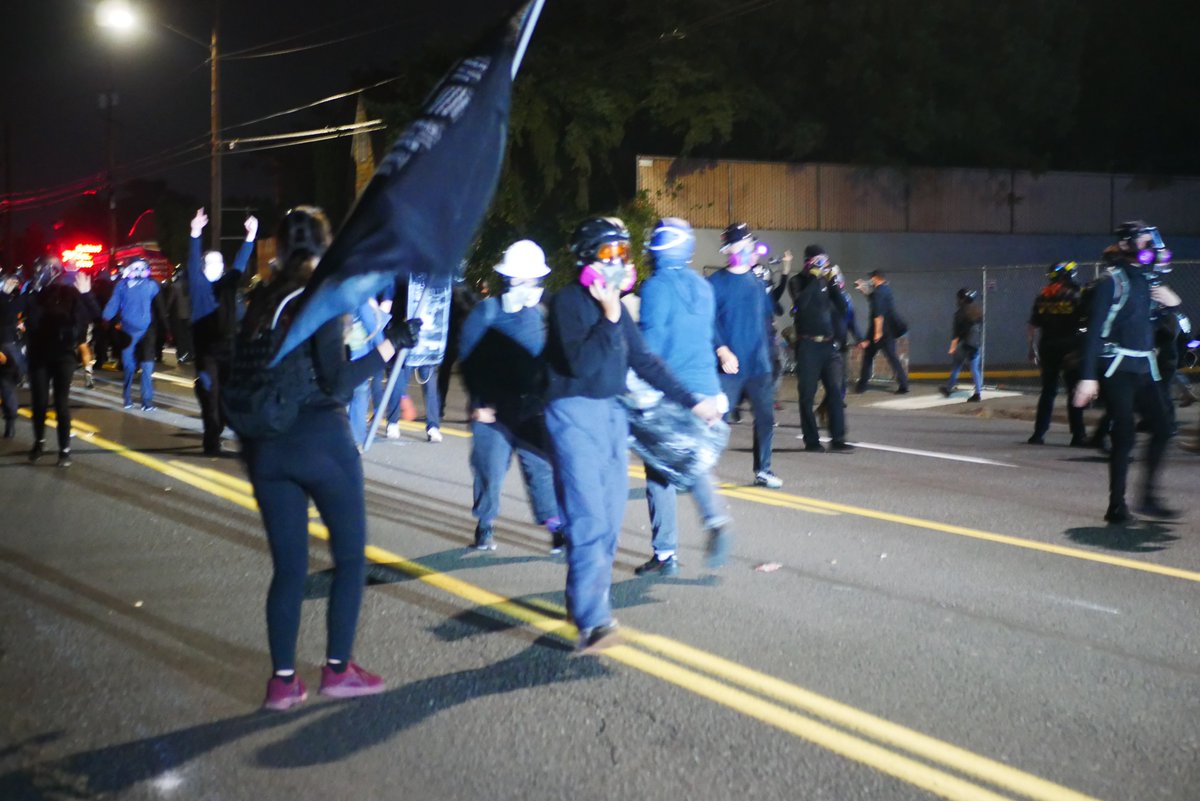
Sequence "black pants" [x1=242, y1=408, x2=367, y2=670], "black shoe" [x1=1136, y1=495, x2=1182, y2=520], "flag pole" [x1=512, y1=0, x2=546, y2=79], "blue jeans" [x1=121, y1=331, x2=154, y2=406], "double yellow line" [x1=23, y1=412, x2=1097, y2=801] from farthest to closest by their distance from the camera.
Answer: "blue jeans" [x1=121, y1=331, x2=154, y2=406] < "black shoe" [x1=1136, y1=495, x2=1182, y2=520] < "flag pole" [x1=512, y1=0, x2=546, y2=79] < "black pants" [x1=242, y1=408, x2=367, y2=670] < "double yellow line" [x1=23, y1=412, x2=1097, y2=801]

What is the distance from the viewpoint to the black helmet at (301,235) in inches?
204

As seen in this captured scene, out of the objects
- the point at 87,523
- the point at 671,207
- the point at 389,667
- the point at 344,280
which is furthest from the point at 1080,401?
the point at 671,207

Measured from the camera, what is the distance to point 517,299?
7590mm

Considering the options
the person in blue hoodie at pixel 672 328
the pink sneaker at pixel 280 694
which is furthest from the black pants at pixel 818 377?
the pink sneaker at pixel 280 694

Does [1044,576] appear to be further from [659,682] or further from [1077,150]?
[1077,150]

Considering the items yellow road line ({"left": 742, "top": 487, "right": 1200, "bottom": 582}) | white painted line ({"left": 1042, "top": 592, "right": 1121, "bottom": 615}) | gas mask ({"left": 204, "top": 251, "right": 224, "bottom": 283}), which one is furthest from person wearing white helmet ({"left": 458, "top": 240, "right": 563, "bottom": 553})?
gas mask ({"left": 204, "top": 251, "right": 224, "bottom": 283})

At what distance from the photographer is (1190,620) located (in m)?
6.54

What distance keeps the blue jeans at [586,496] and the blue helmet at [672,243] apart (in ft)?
5.37

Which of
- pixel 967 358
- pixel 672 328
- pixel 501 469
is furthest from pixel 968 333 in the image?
pixel 672 328

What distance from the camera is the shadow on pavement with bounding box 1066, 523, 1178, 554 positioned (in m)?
A: 8.35

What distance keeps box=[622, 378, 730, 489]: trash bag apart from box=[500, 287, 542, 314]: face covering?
3.46 ft

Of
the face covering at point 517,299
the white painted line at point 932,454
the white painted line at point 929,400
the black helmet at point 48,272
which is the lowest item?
the white painted line at point 932,454

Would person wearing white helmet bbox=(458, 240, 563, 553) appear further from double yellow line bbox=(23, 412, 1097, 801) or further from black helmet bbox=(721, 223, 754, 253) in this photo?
black helmet bbox=(721, 223, 754, 253)

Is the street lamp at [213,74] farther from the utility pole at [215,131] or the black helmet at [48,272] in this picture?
the black helmet at [48,272]
